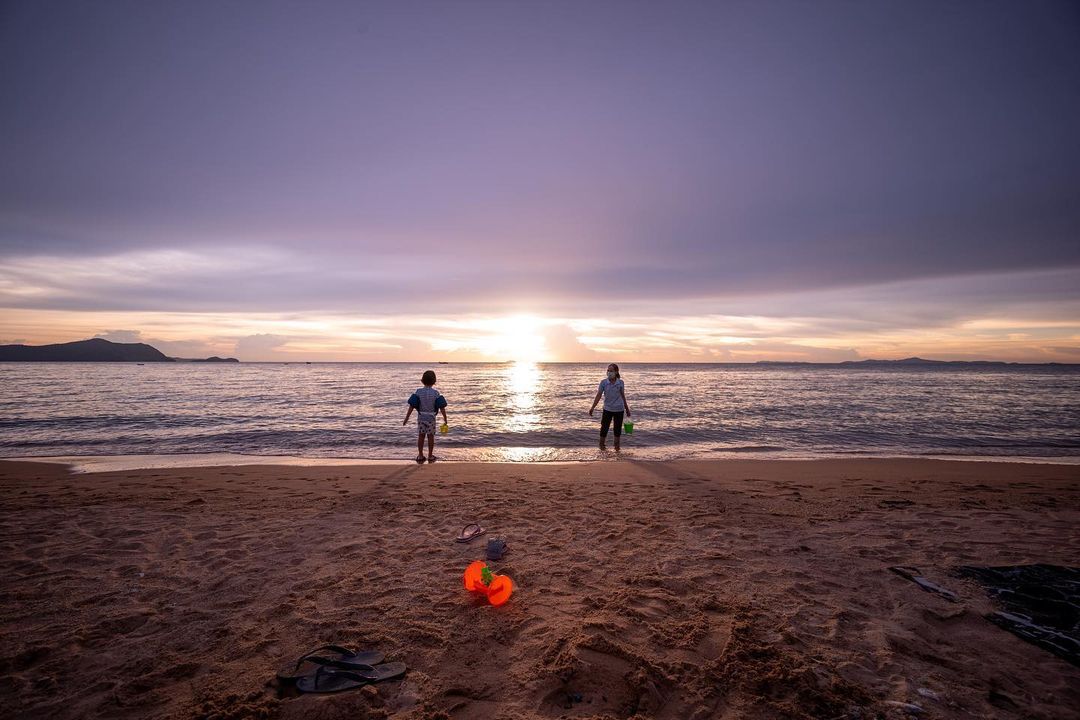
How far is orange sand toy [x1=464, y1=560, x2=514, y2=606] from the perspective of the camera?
445cm

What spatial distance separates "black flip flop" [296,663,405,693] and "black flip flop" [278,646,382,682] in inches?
1.3

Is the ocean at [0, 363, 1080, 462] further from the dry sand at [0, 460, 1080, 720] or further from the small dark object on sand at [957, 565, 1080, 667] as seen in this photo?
the small dark object on sand at [957, 565, 1080, 667]

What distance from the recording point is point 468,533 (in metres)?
6.29

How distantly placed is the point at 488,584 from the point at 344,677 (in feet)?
4.96

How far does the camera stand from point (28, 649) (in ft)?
12.1

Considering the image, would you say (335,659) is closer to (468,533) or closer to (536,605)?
(536,605)

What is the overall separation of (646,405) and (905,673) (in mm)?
24301

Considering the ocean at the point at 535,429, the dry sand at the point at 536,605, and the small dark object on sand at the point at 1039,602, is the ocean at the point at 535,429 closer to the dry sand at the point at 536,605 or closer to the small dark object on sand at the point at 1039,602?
the dry sand at the point at 536,605

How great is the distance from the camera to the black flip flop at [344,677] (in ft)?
10.6

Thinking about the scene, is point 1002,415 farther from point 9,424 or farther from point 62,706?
point 9,424

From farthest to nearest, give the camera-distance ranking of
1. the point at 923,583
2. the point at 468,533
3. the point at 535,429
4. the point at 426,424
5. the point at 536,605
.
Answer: the point at 535,429
the point at 426,424
the point at 468,533
the point at 923,583
the point at 536,605

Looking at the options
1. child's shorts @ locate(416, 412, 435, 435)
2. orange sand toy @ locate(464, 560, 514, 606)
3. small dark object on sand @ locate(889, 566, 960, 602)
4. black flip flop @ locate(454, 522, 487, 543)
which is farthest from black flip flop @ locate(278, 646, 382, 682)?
child's shorts @ locate(416, 412, 435, 435)

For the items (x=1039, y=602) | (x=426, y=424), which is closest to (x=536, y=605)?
(x=1039, y=602)

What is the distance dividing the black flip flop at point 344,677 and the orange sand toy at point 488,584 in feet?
3.67
